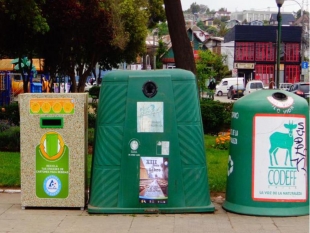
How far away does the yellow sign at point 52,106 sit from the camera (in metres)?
7.00

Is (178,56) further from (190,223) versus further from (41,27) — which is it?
(190,223)

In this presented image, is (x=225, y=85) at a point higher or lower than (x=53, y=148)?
higher

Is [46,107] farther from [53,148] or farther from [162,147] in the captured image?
[162,147]

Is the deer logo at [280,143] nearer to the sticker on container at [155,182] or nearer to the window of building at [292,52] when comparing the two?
the sticker on container at [155,182]

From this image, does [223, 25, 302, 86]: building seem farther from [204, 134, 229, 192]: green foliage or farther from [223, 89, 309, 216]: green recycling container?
[223, 89, 309, 216]: green recycling container

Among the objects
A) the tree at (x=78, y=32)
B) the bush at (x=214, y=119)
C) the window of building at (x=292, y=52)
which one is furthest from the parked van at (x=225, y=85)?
the bush at (x=214, y=119)

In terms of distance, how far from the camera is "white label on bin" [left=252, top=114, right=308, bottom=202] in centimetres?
675

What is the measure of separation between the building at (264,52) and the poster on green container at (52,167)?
64627 mm

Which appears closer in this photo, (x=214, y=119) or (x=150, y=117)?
(x=150, y=117)

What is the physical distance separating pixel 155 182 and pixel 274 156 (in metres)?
1.37

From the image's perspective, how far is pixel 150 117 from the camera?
22.2ft

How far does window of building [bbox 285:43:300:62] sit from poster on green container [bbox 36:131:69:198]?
218 feet

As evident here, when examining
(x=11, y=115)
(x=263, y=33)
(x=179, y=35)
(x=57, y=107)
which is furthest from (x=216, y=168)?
(x=263, y=33)

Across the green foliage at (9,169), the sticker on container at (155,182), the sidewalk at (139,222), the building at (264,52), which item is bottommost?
the sidewalk at (139,222)
